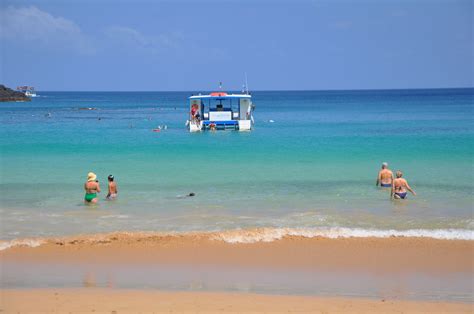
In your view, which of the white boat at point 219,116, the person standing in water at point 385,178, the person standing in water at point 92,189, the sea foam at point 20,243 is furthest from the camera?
the white boat at point 219,116

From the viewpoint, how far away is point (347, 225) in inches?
513

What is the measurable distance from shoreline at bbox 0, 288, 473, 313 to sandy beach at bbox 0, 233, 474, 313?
0.04 ft

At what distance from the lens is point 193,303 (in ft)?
26.5

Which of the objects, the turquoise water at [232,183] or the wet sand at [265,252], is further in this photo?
the turquoise water at [232,183]

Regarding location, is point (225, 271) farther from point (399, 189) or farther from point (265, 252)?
point (399, 189)

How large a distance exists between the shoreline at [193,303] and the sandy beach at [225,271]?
13mm

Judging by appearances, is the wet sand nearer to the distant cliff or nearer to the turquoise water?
the turquoise water

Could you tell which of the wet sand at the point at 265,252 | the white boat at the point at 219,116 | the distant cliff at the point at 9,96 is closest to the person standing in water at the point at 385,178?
the wet sand at the point at 265,252

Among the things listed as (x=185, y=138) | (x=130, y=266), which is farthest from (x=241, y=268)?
(x=185, y=138)

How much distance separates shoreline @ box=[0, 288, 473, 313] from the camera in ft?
25.6

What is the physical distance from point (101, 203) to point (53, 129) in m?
29.4

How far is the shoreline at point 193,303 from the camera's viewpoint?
7.80 meters

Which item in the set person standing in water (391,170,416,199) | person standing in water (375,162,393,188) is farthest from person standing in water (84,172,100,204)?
person standing in water (375,162,393,188)

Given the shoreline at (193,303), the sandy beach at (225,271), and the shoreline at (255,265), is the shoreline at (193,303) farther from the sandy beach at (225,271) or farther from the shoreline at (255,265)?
the shoreline at (255,265)
